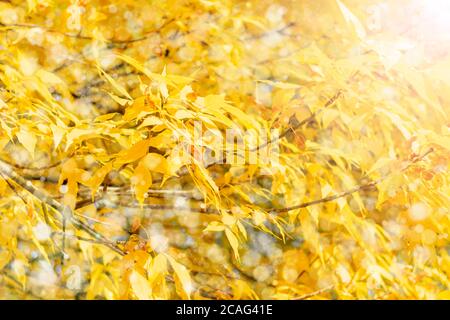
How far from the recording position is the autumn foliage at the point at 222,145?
0.79m

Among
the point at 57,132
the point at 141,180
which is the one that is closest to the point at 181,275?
the point at 141,180

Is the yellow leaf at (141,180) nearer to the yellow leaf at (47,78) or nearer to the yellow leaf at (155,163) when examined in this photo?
the yellow leaf at (155,163)

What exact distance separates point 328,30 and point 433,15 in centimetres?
43

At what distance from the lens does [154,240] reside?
0.91 m

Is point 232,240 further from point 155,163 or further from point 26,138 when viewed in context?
point 26,138

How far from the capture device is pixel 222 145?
848 mm

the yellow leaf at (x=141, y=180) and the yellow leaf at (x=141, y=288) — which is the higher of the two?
the yellow leaf at (x=141, y=180)

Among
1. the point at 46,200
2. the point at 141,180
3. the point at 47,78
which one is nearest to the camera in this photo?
the point at 141,180

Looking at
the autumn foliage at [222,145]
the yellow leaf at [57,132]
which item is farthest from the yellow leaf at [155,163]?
the yellow leaf at [57,132]

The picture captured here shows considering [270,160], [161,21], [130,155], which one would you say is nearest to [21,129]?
[130,155]

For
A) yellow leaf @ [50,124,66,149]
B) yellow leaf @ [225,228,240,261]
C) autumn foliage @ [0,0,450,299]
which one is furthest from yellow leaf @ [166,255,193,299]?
yellow leaf @ [50,124,66,149]

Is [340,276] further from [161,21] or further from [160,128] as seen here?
[161,21]

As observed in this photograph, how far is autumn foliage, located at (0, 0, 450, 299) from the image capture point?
0.79 metres

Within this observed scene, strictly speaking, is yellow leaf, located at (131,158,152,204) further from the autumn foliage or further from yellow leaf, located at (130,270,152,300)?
yellow leaf, located at (130,270,152,300)
